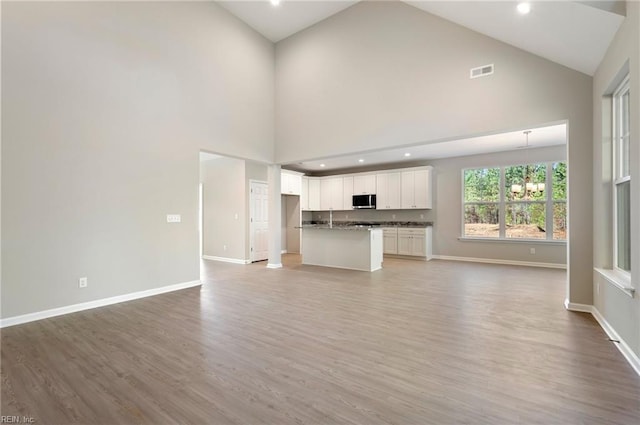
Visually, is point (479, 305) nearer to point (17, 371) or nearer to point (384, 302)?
point (384, 302)

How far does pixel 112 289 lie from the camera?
412 cm

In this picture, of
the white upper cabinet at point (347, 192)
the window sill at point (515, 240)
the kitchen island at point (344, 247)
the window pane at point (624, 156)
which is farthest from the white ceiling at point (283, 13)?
the window sill at point (515, 240)

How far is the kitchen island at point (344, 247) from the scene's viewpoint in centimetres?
632

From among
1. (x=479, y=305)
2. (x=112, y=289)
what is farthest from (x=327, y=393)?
(x=112, y=289)

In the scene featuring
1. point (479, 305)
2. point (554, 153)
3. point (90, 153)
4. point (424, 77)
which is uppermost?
point (424, 77)

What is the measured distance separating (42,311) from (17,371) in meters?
1.58

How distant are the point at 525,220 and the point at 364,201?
13.7ft

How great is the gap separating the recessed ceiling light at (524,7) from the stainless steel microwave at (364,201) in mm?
6115

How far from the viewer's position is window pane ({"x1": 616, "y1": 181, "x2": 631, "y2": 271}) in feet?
9.56

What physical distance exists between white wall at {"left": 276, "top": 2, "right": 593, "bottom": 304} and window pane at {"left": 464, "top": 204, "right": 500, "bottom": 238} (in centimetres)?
406

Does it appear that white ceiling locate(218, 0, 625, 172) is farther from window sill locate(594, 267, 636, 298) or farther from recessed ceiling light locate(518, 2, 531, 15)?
window sill locate(594, 267, 636, 298)

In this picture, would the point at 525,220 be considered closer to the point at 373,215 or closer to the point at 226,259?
the point at 373,215

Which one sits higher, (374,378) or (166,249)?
(166,249)

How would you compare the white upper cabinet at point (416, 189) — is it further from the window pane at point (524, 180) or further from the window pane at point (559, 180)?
the window pane at point (559, 180)
